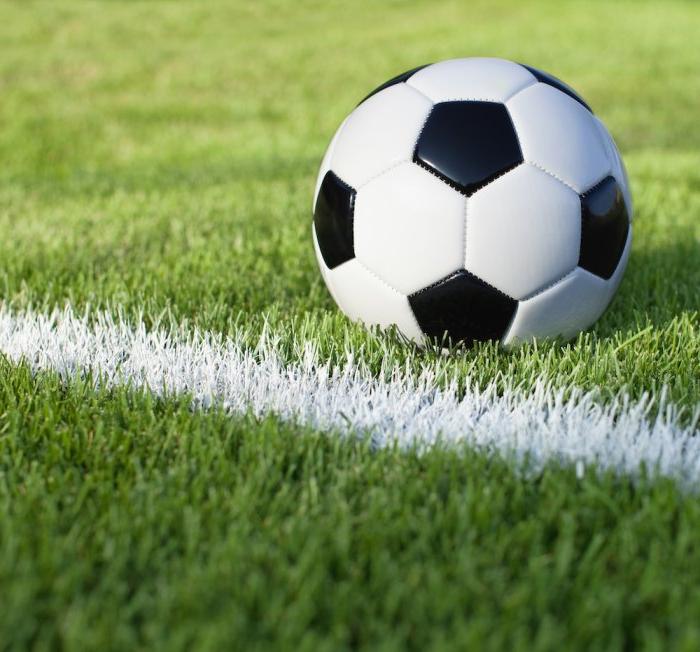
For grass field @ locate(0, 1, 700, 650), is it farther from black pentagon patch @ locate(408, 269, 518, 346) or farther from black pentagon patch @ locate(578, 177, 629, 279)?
black pentagon patch @ locate(578, 177, 629, 279)

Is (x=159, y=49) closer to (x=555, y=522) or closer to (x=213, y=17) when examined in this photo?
(x=213, y=17)

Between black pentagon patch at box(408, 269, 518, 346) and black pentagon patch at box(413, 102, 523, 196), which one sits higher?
black pentagon patch at box(413, 102, 523, 196)

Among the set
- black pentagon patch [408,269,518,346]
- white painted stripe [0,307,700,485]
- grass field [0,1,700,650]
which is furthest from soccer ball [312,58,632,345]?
white painted stripe [0,307,700,485]

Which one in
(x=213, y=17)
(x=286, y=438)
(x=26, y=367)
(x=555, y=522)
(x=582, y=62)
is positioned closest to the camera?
(x=555, y=522)

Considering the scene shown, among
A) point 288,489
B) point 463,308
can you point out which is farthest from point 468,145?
point 288,489

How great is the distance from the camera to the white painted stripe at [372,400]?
2090mm

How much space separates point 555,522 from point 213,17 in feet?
53.0

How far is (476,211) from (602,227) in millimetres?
466

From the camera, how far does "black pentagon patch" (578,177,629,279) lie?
8.77ft

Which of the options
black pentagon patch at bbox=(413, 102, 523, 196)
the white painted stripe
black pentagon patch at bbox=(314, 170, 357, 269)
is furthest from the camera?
Result: black pentagon patch at bbox=(314, 170, 357, 269)

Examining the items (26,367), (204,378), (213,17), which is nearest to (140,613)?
(204,378)

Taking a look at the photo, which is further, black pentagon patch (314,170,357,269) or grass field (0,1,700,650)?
black pentagon patch (314,170,357,269)

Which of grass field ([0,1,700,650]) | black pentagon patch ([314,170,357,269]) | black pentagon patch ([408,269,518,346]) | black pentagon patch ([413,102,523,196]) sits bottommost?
grass field ([0,1,700,650])

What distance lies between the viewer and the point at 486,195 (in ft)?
8.43
